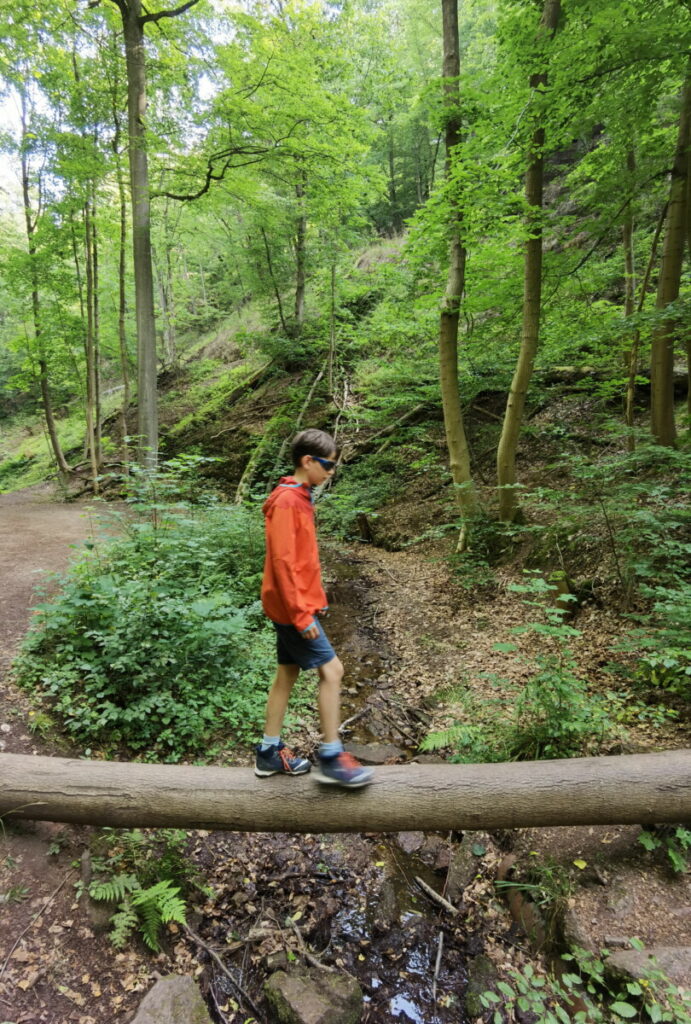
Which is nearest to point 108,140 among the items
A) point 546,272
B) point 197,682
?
point 546,272

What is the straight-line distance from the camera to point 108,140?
12141 millimetres

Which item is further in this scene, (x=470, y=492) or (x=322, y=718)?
(x=470, y=492)

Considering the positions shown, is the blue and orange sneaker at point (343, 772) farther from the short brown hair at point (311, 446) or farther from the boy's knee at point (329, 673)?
the short brown hair at point (311, 446)

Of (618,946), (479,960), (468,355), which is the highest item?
(468,355)

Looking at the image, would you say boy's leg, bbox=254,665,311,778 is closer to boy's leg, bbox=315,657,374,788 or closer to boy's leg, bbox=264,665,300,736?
boy's leg, bbox=264,665,300,736

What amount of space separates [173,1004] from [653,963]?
2.61 metres

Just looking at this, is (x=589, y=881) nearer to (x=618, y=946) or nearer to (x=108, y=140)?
(x=618, y=946)

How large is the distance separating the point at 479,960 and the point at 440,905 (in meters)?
0.40

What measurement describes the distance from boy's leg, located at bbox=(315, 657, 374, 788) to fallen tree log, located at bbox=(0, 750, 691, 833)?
125 millimetres

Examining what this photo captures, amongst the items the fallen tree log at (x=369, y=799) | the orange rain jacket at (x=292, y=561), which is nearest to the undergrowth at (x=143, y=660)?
the fallen tree log at (x=369, y=799)

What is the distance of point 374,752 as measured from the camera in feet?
15.7

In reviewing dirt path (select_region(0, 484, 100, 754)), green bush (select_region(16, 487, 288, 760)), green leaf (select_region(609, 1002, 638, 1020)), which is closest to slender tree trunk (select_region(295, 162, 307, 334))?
dirt path (select_region(0, 484, 100, 754))

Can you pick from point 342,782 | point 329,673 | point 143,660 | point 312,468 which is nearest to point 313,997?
point 342,782

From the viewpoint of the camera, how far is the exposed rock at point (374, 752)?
4.67 metres
